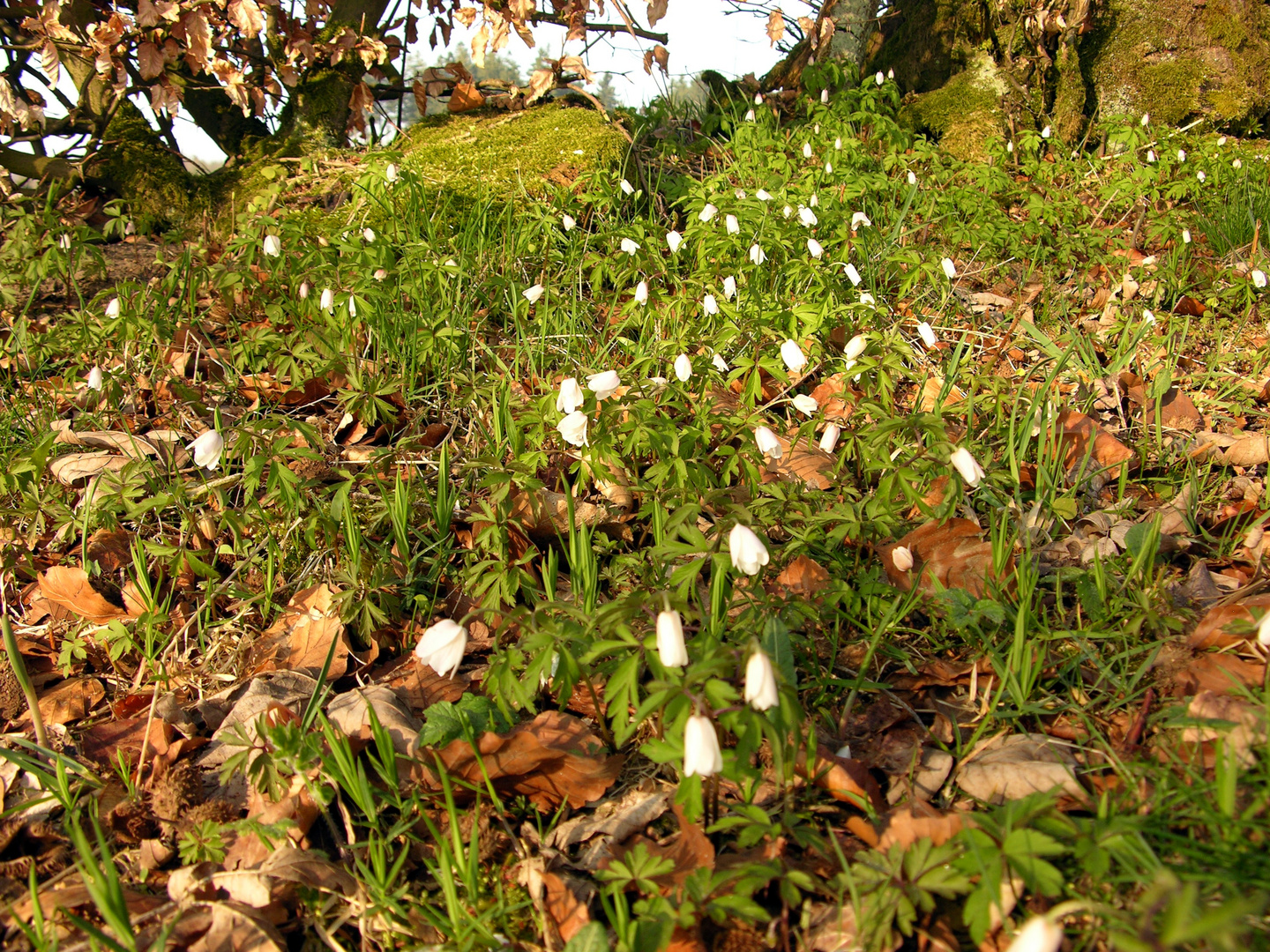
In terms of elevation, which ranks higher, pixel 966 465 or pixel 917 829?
pixel 966 465

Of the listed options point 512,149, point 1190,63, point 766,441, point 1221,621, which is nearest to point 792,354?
point 766,441

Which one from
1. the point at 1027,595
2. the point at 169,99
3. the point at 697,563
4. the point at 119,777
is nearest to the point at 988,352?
the point at 1027,595

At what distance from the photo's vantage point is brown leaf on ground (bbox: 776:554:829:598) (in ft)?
7.60

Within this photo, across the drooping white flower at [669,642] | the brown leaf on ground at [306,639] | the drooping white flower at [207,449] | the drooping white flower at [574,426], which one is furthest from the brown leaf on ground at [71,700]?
the drooping white flower at [669,642]

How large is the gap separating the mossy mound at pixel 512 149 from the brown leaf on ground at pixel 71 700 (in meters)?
2.73

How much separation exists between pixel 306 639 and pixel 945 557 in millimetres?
1797

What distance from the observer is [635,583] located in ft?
7.85

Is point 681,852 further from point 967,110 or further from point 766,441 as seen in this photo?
point 967,110

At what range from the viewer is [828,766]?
1.71 m

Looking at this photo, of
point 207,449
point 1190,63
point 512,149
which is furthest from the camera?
point 1190,63

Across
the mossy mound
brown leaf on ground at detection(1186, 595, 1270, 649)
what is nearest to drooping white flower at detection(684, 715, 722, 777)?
brown leaf on ground at detection(1186, 595, 1270, 649)

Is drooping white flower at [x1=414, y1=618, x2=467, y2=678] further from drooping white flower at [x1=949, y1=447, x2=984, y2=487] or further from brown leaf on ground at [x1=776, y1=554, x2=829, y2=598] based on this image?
drooping white flower at [x1=949, y1=447, x2=984, y2=487]

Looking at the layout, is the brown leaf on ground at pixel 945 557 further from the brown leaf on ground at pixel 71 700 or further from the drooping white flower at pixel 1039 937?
the brown leaf on ground at pixel 71 700

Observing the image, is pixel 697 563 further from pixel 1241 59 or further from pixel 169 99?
pixel 1241 59
